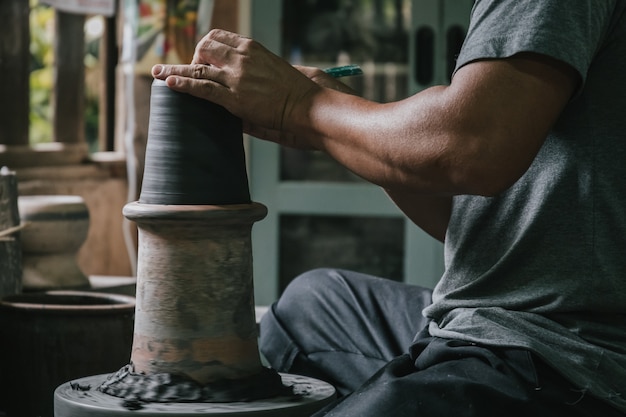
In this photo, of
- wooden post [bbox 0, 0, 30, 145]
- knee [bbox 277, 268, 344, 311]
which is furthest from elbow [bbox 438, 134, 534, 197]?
wooden post [bbox 0, 0, 30, 145]

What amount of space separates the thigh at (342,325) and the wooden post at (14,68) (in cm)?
193

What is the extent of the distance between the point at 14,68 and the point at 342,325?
225cm

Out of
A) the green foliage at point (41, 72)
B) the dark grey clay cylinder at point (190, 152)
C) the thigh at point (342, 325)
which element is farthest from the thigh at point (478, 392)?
the green foliage at point (41, 72)

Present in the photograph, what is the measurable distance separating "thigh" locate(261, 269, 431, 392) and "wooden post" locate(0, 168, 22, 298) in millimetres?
808

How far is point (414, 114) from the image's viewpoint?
6.04 ft

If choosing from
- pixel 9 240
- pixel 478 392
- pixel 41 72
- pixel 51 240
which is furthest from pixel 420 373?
pixel 41 72

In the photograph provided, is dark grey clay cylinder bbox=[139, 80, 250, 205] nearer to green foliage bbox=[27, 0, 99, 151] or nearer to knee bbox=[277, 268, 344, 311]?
knee bbox=[277, 268, 344, 311]

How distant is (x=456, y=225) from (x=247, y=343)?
47cm

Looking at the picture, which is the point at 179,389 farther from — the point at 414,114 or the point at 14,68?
the point at 14,68

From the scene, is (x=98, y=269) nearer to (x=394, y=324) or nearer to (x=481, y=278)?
(x=394, y=324)

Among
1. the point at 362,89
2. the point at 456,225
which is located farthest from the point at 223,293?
the point at 362,89

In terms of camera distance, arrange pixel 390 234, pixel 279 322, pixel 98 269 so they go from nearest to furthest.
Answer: pixel 279 322 → pixel 98 269 → pixel 390 234

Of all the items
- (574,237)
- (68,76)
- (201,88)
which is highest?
(68,76)

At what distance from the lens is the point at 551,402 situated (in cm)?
187
